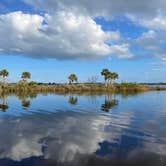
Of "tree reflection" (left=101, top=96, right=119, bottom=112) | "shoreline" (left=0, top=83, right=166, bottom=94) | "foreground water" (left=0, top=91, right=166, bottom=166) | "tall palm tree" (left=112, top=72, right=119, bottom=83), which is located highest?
"tall palm tree" (left=112, top=72, right=119, bottom=83)

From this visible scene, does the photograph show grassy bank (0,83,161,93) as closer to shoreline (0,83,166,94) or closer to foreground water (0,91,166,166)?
shoreline (0,83,166,94)

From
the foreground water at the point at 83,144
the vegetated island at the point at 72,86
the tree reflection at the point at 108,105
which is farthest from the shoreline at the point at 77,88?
the foreground water at the point at 83,144

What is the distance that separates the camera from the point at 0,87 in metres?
75.1

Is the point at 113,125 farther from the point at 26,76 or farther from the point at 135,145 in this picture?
the point at 26,76

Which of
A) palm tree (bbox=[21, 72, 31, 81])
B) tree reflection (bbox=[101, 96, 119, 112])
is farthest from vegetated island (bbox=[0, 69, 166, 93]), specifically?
tree reflection (bbox=[101, 96, 119, 112])

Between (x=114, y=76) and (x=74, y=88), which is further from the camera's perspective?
(x=114, y=76)

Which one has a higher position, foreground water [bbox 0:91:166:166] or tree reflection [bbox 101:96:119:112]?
tree reflection [bbox 101:96:119:112]

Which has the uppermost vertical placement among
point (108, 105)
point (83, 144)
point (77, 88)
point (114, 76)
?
point (114, 76)

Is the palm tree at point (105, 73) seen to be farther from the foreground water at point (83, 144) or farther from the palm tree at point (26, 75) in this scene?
the foreground water at point (83, 144)

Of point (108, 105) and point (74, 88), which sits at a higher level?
point (74, 88)

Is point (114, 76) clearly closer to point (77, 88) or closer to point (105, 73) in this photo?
point (105, 73)

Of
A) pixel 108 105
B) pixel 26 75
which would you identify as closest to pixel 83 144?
pixel 108 105

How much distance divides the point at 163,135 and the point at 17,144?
7971mm

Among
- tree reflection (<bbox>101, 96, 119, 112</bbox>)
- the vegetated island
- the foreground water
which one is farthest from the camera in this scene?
the vegetated island
